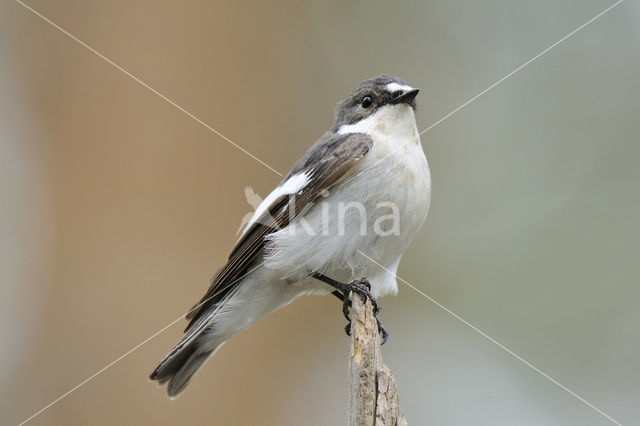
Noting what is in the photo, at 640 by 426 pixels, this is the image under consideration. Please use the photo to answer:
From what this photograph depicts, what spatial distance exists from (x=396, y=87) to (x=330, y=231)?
104 cm

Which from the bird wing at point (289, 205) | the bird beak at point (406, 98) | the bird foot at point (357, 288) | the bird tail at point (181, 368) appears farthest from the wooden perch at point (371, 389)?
the bird beak at point (406, 98)

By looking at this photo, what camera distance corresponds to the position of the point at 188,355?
3547mm

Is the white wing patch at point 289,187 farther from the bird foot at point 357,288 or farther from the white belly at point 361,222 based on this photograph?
the bird foot at point 357,288

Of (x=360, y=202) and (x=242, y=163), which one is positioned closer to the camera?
(x=360, y=202)

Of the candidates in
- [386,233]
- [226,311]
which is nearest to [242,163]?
[226,311]

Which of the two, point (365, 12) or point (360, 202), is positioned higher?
point (365, 12)

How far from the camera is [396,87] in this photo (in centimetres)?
362

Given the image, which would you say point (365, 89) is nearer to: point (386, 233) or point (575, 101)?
point (386, 233)

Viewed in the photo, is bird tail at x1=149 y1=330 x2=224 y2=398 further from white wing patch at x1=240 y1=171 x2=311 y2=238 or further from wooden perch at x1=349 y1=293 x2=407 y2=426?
wooden perch at x1=349 y1=293 x2=407 y2=426

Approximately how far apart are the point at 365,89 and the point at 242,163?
72.3 inches

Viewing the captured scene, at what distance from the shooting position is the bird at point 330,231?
10.3 feet

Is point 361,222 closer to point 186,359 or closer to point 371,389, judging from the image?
point 371,389

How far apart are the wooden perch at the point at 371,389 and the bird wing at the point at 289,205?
3.33 feet

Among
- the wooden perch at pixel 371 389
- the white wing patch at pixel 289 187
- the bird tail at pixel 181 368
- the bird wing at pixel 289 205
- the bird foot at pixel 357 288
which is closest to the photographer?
the wooden perch at pixel 371 389
